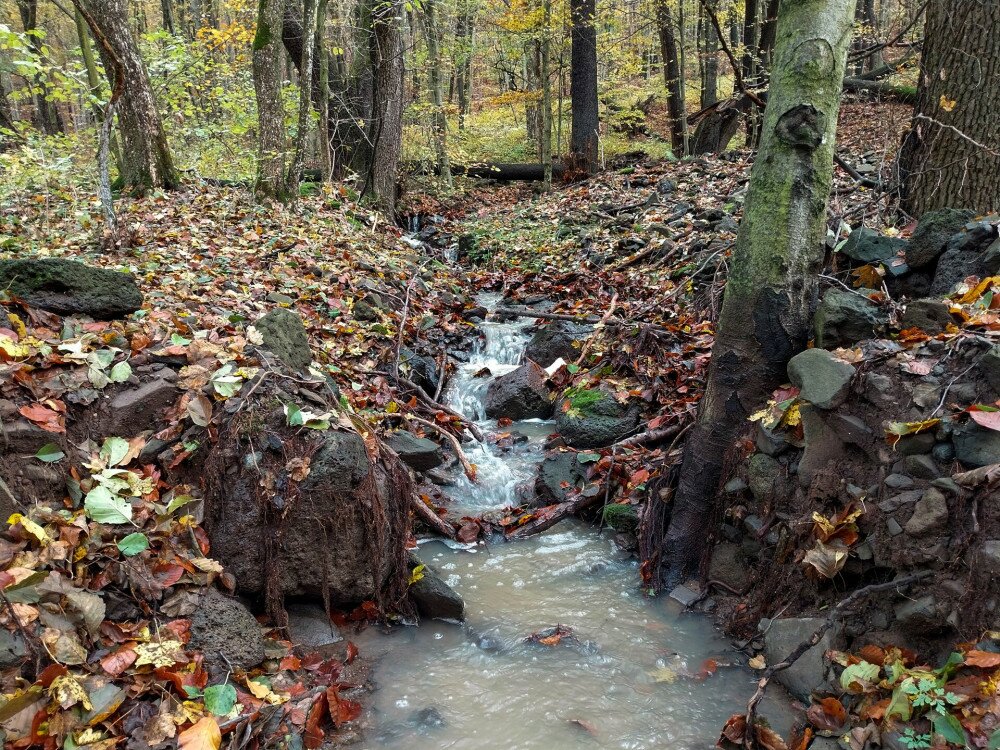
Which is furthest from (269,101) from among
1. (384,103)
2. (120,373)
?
(120,373)

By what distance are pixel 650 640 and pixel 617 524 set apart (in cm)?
126

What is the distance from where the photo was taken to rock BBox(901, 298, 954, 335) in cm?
387

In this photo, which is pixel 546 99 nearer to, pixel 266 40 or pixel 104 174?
pixel 266 40

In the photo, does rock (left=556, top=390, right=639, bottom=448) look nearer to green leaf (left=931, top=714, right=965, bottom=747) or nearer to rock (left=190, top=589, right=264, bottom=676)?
rock (left=190, top=589, right=264, bottom=676)

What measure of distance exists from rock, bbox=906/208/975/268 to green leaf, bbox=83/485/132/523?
5388 mm

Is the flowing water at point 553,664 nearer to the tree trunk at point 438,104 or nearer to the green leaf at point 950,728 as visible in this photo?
the green leaf at point 950,728

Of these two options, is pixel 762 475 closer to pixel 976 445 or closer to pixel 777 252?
pixel 976 445

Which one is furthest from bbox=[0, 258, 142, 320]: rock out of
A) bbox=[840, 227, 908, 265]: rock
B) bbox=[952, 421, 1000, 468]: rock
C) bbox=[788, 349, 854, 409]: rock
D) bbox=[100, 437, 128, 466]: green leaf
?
bbox=[840, 227, 908, 265]: rock

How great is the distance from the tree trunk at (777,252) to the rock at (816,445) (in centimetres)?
52

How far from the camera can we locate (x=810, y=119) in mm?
4148

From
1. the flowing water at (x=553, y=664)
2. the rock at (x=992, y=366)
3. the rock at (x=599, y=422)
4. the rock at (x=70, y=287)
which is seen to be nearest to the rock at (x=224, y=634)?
the flowing water at (x=553, y=664)

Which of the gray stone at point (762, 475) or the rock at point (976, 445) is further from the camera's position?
the gray stone at point (762, 475)

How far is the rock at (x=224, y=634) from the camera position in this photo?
3.42 meters

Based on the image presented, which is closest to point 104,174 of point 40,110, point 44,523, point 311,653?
point 44,523
